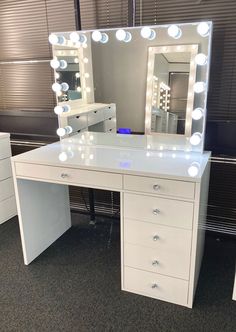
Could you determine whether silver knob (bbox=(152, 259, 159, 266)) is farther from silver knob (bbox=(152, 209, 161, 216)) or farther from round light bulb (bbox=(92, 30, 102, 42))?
round light bulb (bbox=(92, 30, 102, 42))

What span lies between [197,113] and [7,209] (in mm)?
1925

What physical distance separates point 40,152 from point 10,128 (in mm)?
982

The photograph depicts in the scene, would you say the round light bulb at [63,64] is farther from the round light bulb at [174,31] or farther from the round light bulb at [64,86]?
the round light bulb at [174,31]

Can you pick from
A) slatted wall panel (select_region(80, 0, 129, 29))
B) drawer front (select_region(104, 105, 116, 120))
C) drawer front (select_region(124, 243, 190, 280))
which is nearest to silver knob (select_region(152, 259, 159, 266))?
drawer front (select_region(124, 243, 190, 280))

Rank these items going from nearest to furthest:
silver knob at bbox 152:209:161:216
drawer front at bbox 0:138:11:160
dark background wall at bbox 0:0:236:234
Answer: silver knob at bbox 152:209:161:216 < dark background wall at bbox 0:0:236:234 < drawer front at bbox 0:138:11:160

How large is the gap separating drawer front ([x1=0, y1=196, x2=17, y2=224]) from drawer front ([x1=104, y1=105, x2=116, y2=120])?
1.30m

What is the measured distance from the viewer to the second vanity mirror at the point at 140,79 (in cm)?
178

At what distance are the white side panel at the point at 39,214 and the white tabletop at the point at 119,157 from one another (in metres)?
0.28

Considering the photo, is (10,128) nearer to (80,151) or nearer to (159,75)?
(80,151)

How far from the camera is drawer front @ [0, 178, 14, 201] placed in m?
2.57

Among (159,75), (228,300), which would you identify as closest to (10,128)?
(159,75)

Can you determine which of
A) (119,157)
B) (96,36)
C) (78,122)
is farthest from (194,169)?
(96,36)

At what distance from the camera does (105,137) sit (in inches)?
84.3

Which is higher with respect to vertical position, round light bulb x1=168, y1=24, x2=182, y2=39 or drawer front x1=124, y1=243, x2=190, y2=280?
round light bulb x1=168, y1=24, x2=182, y2=39
